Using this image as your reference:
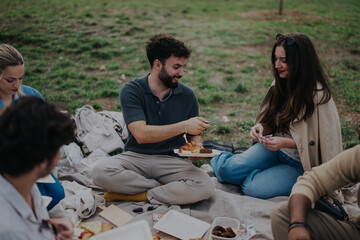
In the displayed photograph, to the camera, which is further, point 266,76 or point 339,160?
point 266,76

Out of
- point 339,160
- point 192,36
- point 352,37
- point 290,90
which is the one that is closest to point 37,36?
point 192,36

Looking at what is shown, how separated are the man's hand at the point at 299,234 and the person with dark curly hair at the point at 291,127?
4.14 ft

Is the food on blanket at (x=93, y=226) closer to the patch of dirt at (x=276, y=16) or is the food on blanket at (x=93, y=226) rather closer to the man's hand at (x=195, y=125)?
the man's hand at (x=195, y=125)

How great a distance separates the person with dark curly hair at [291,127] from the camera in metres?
3.29

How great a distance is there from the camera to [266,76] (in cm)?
766

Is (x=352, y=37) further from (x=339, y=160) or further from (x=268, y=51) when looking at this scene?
(x=339, y=160)

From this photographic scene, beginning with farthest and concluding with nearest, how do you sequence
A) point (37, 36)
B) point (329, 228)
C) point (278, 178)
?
point (37, 36)
point (278, 178)
point (329, 228)

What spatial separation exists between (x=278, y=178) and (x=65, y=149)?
9.83 feet

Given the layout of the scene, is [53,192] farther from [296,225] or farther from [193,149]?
[296,225]

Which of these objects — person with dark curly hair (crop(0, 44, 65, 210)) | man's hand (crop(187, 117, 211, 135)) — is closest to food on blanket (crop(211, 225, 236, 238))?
man's hand (crop(187, 117, 211, 135))

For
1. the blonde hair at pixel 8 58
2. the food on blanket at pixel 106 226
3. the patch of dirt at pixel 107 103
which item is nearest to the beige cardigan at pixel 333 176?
the food on blanket at pixel 106 226

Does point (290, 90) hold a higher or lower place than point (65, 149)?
higher

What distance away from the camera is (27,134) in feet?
5.48

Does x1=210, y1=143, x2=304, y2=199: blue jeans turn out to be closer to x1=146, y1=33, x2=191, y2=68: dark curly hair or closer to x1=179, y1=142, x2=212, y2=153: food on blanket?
x1=179, y1=142, x2=212, y2=153: food on blanket
